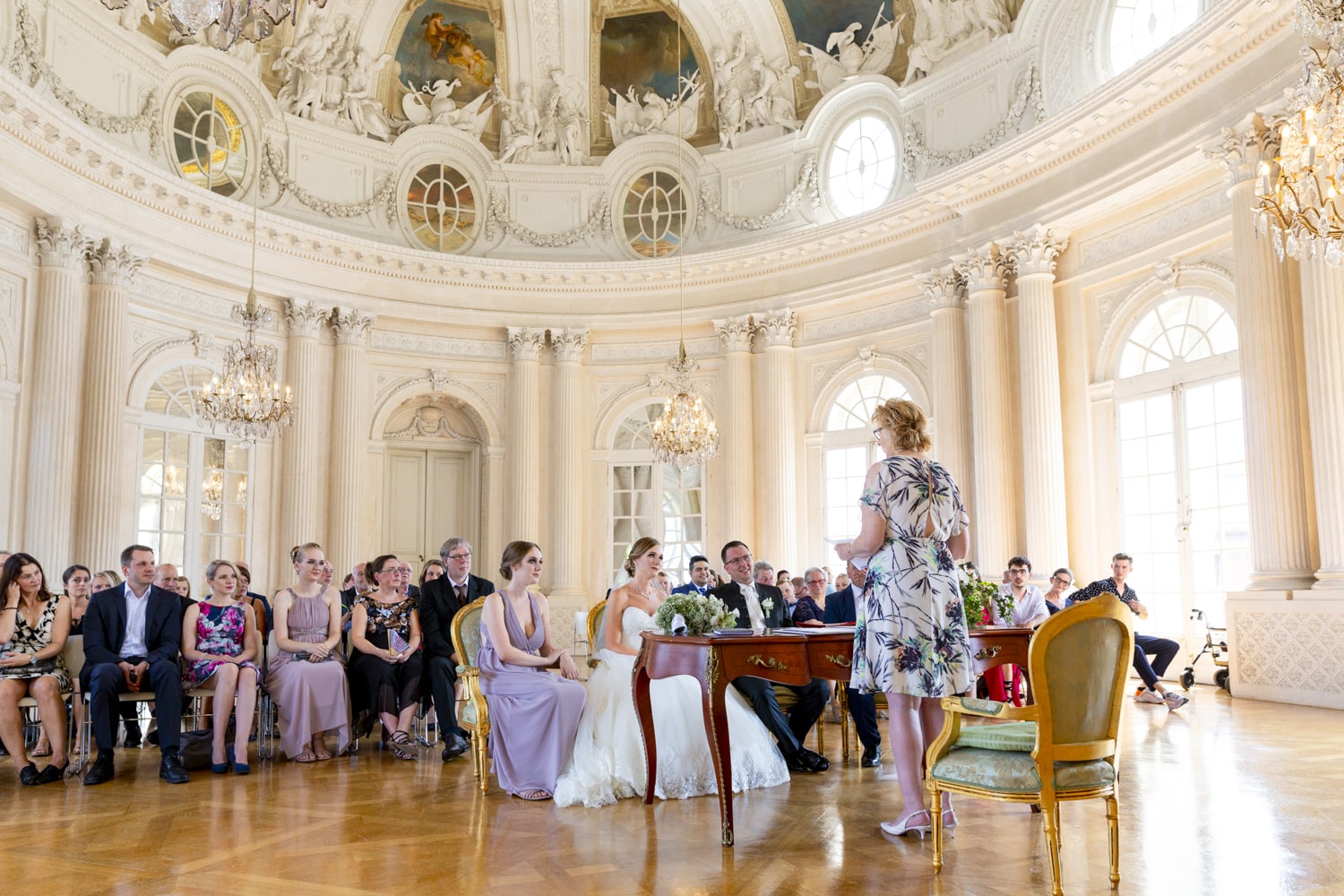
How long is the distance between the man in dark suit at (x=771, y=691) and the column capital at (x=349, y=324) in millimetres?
9278

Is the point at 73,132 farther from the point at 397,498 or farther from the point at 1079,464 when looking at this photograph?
the point at 1079,464

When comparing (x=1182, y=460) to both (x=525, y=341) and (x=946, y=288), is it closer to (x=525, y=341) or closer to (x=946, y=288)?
(x=946, y=288)

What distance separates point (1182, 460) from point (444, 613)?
25.2ft

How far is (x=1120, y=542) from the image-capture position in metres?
11.2

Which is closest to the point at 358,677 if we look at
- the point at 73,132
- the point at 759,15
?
the point at 73,132

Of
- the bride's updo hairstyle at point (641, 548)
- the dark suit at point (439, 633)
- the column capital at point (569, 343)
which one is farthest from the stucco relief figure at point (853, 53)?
the bride's updo hairstyle at point (641, 548)

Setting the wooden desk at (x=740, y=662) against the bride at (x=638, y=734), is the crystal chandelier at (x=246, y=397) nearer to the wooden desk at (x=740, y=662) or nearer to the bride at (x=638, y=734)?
the bride at (x=638, y=734)

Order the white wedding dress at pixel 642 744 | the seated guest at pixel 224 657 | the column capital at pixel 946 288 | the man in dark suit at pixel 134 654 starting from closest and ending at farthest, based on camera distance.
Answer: the white wedding dress at pixel 642 744 < the man in dark suit at pixel 134 654 < the seated guest at pixel 224 657 < the column capital at pixel 946 288

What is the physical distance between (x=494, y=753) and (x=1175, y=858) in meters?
3.24

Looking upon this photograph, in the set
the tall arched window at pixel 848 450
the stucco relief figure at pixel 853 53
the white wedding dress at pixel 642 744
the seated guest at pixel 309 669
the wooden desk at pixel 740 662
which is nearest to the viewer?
the wooden desk at pixel 740 662

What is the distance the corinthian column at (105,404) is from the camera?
37.1 feet

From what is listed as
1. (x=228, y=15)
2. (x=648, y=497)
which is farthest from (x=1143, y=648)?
(x=228, y=15)

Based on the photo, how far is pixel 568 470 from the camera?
1527cm

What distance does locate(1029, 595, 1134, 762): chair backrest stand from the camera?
3535 millimetres
